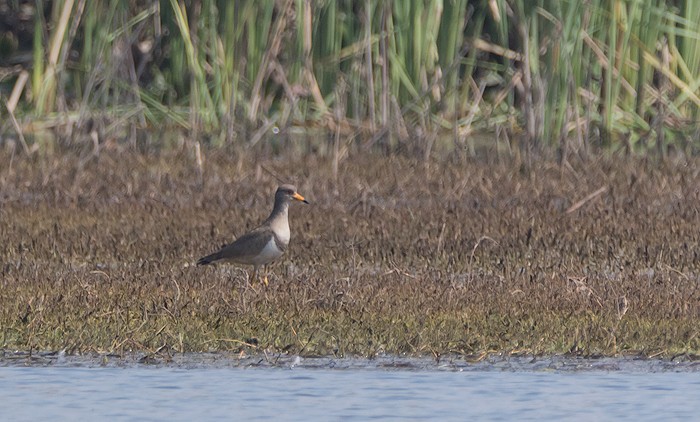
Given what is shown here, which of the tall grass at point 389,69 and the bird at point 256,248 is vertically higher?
the tall grass at point 389,69

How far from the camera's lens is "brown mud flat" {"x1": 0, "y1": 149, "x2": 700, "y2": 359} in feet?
23.9

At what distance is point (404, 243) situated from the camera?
10164 millimetres

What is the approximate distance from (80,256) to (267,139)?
4622mm

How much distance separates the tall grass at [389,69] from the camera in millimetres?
13828

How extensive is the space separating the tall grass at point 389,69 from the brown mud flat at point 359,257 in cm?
63

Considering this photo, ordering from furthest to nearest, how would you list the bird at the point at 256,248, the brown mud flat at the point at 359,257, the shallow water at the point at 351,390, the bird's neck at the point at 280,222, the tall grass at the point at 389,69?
the tall grass at the point at 389,69 < the bird's neck at the point at 280,222 < the bird at the point at 256,248 < the brown mud flat at the point at 359,257 < the shallow water at the point at 351,390

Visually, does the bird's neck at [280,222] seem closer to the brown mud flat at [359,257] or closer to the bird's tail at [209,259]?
the brown mud flat at [359,257]

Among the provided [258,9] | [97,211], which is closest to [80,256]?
[97,211]

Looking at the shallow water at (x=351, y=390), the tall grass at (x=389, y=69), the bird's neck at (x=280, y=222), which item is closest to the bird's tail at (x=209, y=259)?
the bird's neck at (x=280, y=222)

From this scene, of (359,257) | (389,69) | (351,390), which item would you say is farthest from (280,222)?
(389,69)

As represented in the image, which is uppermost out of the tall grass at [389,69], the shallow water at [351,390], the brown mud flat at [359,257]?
the tall grass at [389,69]

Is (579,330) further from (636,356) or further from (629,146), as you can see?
(629,146)

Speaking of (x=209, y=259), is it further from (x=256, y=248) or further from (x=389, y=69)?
(x=389, y=69)

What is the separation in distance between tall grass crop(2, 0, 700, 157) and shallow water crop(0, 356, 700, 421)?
6.69 meters
